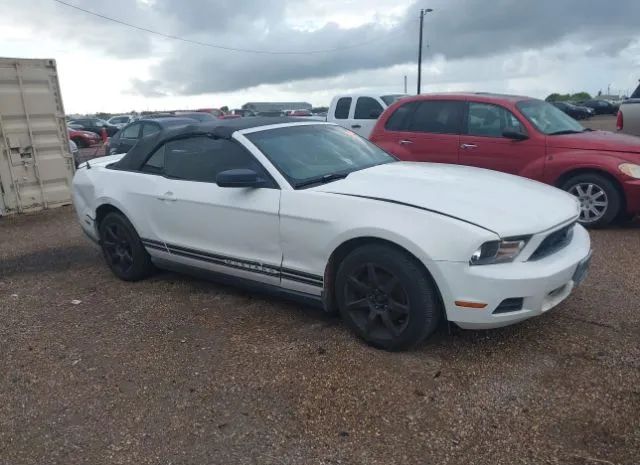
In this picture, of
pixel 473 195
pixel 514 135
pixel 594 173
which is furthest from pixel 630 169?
pixel 473 195

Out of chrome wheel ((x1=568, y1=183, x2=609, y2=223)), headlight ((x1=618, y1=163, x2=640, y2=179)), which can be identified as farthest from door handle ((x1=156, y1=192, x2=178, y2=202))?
headlight ((x1=618, y1=163, x2=640, y2=179))

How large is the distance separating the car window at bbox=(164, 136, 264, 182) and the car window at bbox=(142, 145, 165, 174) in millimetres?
→ 55

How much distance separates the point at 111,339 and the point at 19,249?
3.67m

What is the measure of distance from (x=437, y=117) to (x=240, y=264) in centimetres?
424

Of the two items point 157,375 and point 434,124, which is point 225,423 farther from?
point 434,124

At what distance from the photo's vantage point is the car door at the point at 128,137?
12336 millimetres

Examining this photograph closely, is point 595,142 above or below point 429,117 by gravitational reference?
below

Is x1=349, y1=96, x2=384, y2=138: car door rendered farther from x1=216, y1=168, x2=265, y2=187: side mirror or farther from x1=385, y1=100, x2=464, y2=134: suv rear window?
x1=216, y1=168, x2=265, y2=187: side mirror

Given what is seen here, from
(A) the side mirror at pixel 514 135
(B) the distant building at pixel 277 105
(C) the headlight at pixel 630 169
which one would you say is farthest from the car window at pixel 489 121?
(B) the distant building at pixel 277 105

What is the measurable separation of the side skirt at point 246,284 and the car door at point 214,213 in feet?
0.16

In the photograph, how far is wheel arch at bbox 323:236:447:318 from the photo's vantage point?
10.7 ft

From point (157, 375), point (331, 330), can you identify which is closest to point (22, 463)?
point (157, 375)

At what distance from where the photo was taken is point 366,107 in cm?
1117

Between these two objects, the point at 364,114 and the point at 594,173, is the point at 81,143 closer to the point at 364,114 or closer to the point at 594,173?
the point at 364,114
